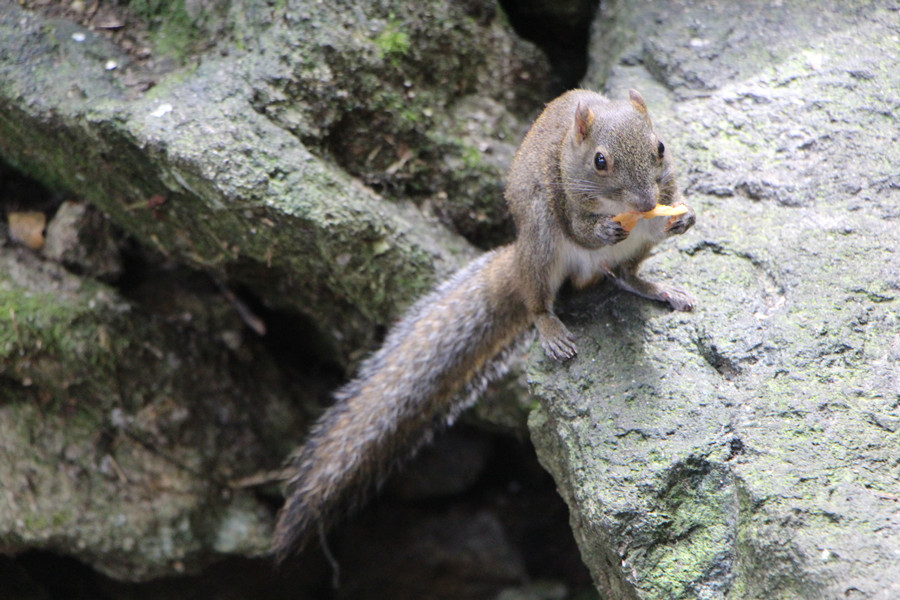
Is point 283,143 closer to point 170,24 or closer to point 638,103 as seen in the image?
point 170,24

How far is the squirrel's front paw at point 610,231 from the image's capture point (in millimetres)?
2904

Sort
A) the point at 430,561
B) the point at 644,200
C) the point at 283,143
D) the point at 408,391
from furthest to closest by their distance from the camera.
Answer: the point at 430,561 → the point at 283,143 → the point at 408,391 → the point at 644,200

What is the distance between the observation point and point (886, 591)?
6.87 feet

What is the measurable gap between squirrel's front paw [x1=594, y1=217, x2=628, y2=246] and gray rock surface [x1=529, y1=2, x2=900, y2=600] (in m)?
0.38

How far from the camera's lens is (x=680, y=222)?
2.94 m

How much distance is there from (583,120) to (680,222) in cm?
54

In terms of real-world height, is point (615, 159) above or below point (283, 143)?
above

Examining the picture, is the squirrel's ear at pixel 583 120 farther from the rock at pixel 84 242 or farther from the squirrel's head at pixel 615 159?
the rock at pixel 84 242

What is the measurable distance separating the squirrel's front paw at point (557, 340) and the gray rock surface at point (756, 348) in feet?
0.15

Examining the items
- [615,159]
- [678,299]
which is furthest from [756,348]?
[615,159]

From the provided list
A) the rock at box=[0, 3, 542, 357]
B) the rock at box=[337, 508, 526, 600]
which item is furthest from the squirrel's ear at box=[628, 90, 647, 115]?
the rock at box=[337, 508, 526, 600]

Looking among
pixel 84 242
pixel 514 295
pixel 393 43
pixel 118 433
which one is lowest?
pixel 118 433

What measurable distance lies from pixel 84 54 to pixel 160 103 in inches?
22.3

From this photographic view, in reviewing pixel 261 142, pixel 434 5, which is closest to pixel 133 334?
pixel 261 142
